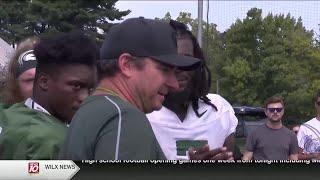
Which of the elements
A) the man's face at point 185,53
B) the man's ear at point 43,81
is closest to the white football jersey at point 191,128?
the man's face at point 185,53

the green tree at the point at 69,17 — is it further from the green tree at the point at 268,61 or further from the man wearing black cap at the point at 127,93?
the man wearing black cap at the point at 127,93

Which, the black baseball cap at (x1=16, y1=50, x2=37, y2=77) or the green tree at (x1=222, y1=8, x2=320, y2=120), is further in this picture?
the green tree at (x1=222, y1=8, x2=320, y2=120)

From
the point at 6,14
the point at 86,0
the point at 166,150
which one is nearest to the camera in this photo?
the point at 166,150

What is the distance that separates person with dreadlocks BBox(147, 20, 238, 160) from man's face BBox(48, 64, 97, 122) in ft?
2.46

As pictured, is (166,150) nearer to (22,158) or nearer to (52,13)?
(22,158)

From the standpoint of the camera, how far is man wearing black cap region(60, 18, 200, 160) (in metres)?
1.66

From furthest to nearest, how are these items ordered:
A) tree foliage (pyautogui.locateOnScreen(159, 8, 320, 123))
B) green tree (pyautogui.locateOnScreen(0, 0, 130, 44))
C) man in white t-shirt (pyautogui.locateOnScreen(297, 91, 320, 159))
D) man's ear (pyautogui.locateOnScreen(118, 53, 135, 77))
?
tree foliage (pyautogui.locateOnScreen(159, 8, 320, 123)) < green tree (pyautogui.locateOnScreen(0, 0, 130, 44)) < man in white t-shirt (pyautogui.locateOnScreen(297, 91, 320, 159)) < man's ear (pyautogui.locateOnScreen(118, 53, 135, 77))

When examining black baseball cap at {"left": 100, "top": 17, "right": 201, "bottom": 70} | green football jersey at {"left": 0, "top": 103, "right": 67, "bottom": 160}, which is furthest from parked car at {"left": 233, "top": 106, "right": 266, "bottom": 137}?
black baseball cap at {"left": 100, "top": 17, "right": 201, "bottom": 70}

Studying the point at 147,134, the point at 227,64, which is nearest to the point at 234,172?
the point at 147,134

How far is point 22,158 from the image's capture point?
1.95 metres

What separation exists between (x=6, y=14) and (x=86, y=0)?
18.1ft

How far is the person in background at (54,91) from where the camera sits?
2041 mm

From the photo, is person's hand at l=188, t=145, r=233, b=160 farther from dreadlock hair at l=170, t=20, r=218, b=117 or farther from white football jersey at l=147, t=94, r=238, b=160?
dreadlock hair at l=170, t=20, r=218, b=117

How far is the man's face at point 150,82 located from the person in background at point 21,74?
46.4 inches
